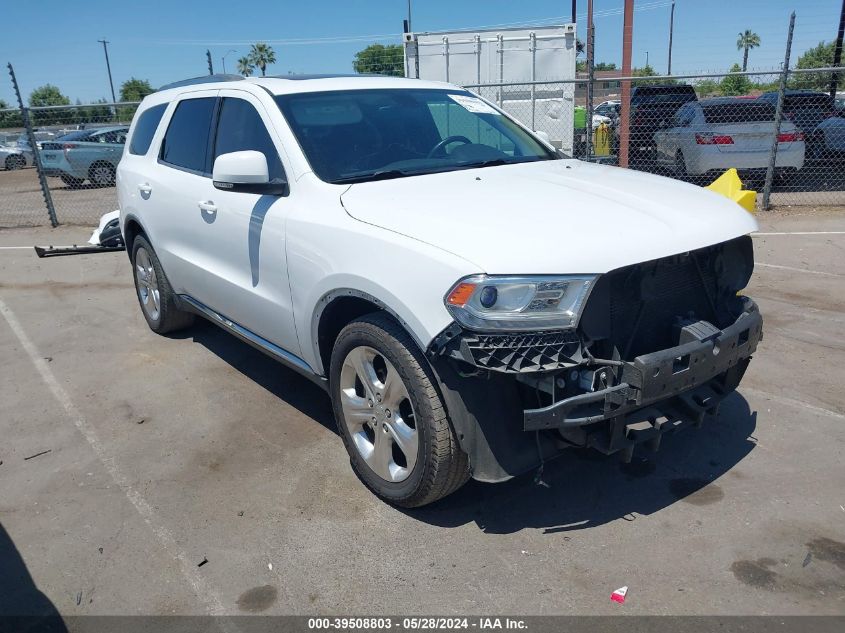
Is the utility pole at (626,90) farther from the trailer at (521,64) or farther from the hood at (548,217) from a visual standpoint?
the hood at (548,217)

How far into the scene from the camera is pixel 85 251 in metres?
9.50

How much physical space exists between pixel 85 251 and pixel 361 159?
23.8 ft

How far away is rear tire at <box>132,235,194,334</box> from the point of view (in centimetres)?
544

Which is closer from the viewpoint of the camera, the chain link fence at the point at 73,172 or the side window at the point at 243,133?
the side window at the point at 243,133

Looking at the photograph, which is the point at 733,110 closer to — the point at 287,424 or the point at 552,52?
the point at 552,52

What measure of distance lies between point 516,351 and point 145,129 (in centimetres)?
431

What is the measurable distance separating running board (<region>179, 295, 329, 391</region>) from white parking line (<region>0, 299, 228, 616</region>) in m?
1.00

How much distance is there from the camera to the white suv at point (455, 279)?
2607 mm

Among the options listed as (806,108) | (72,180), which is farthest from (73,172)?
(806,108)

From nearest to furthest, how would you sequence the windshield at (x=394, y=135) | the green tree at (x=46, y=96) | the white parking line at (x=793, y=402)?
1. the windshield at (x=394, y=135)
2. the white parking line at (x=793, y=402)
3. the green tree at (x=46, y=96)

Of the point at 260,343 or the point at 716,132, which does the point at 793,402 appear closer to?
the point at 260,343

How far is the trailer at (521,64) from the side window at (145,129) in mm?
8142

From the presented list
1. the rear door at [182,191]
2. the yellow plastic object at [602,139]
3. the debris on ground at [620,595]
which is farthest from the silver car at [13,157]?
the debris on ground at [620,595]

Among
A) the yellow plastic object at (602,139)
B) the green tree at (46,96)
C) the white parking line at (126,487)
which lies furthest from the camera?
the green tree at (46,96)
